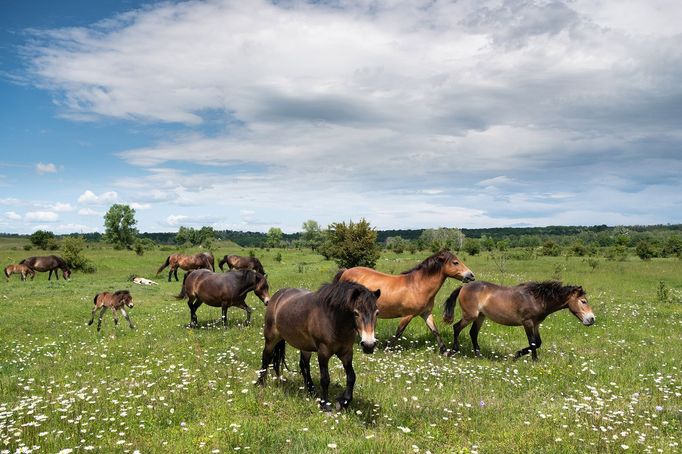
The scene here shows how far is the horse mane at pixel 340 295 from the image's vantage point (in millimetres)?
6984

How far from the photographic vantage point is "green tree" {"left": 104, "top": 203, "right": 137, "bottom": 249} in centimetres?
11100

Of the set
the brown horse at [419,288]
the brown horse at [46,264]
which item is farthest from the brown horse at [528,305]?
the brown horse at [46,264]

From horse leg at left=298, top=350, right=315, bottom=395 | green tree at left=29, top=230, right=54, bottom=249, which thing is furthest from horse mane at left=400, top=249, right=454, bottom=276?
green tree at left=29, top=230, right=54, bottom=249

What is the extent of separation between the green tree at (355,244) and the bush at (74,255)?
2577 cm

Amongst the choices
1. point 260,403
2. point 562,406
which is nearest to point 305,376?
point 260,403

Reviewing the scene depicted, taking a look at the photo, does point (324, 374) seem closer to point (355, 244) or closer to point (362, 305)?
point (362, 305)

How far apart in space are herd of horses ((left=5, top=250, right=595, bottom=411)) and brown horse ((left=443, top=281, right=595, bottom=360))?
0.02m

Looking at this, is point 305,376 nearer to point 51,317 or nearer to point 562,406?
point 562,406

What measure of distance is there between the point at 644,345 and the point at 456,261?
6.27 meters

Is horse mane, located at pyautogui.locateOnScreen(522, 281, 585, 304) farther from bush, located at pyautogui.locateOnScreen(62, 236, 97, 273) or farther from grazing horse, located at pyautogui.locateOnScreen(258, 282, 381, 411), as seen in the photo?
bush, located at pyautogui.locateOnScreen(62, 236, 97, 273)

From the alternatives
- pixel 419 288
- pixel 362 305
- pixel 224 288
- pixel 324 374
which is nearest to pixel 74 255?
pixel 224 288

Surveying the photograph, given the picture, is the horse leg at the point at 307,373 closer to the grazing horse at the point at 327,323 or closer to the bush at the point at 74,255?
the grazing horse at the point at 327,323

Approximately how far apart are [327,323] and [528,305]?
23.7 feet

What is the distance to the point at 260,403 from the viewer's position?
7730 millimetres
